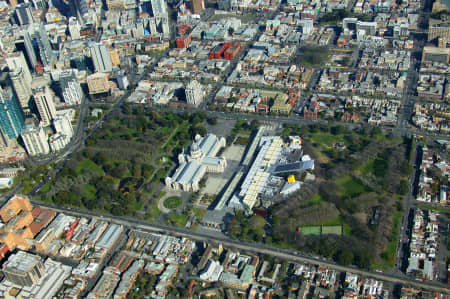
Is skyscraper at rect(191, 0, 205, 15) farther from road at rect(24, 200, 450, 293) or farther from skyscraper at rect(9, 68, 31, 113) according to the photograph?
road at rect(24, 200, 450, 293)

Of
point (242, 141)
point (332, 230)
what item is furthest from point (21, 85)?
point (332, 230)

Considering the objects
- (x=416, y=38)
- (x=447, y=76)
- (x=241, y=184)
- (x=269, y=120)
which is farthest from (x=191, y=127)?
(x=416, y=38)

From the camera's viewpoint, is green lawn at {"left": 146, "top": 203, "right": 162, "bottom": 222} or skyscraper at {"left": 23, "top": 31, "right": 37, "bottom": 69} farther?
skyscraper at {"left": 23, "top": 31, "right": 37, "bottom": 69}

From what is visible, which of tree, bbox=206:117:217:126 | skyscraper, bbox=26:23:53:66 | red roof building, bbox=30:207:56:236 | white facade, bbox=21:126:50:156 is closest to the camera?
red roof building, bbox=30:207:56:236

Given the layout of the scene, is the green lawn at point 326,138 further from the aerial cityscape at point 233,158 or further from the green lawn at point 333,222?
the green lawn at point 333,222

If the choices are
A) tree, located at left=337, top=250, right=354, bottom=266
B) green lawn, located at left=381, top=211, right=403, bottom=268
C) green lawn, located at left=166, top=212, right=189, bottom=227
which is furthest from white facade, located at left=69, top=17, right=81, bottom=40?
tree, located at left=337, top=250, right=354, bottom=266

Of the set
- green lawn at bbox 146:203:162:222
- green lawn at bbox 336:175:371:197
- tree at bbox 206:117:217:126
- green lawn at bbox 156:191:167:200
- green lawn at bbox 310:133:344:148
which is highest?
tree at bbox 206:117:217:126

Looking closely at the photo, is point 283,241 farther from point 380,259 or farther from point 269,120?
point 269,120

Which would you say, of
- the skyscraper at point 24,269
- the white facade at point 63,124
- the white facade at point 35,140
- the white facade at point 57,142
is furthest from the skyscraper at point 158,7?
the skyscraper at point 24,269

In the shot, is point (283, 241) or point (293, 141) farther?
point (293, 141)
